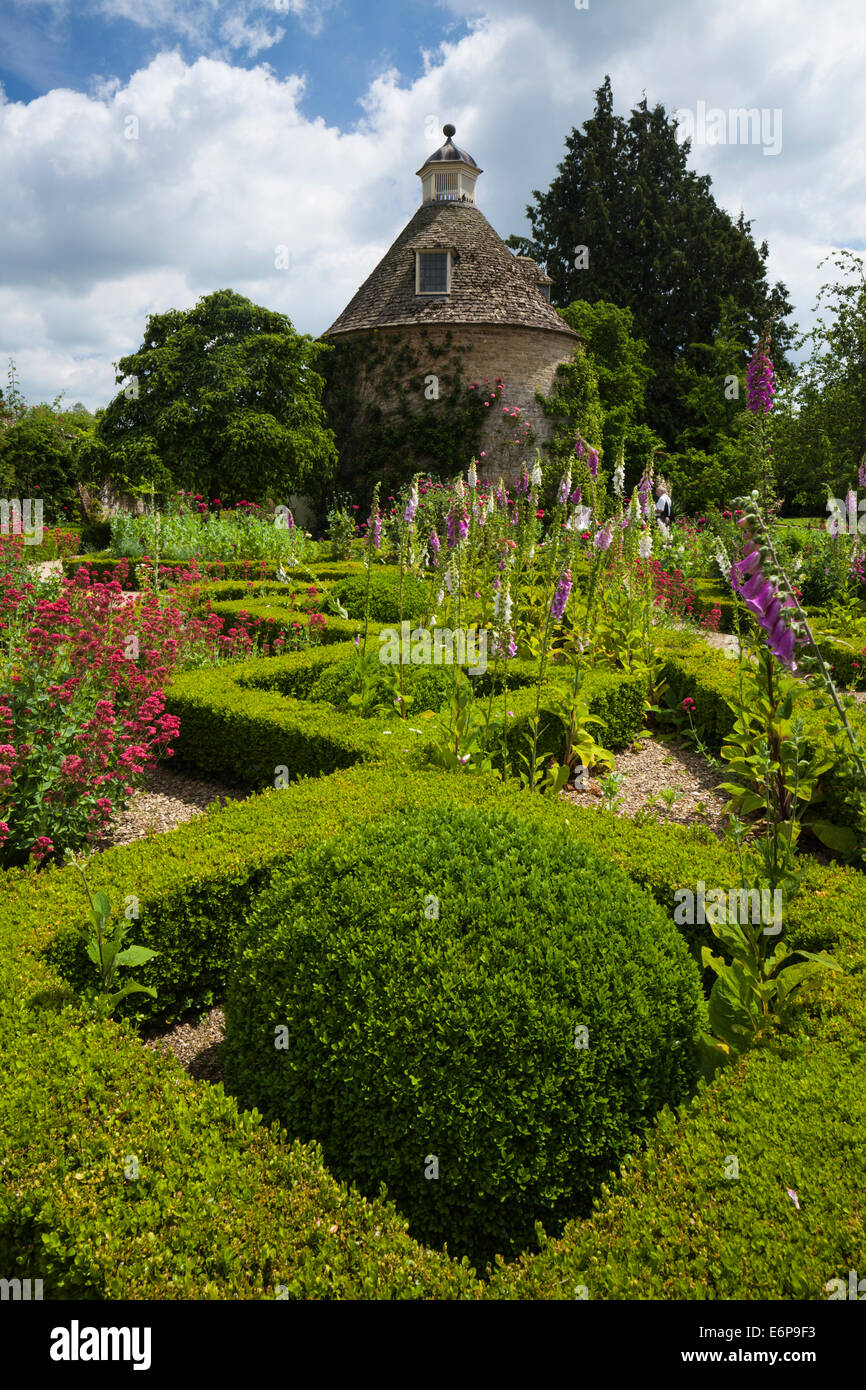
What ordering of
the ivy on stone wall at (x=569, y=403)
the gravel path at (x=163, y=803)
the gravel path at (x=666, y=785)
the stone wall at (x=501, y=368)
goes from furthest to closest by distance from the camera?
the ivy on stone wall at (x=569, y=403) → the stone wall at (x=501, y=368) → the gravel path at (x=666, y=785) → the gravel path at (x=163, y=803)

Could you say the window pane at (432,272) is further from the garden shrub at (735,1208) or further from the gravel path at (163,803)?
the garden shrub at (735,1208)

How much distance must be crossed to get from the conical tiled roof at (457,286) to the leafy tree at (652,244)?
9.71m

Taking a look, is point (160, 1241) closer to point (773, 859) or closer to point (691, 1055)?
point (691, 1055)

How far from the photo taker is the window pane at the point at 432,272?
23.2 meters

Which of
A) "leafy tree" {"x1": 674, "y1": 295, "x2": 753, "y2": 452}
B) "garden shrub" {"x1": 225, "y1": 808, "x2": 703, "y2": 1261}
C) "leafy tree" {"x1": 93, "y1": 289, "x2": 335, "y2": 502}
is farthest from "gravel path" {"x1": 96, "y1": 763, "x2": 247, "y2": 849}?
"leafy tree" {"x1": 674, "y1": 295, "x2": 753, "y2": 452}

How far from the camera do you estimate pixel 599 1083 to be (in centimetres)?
257

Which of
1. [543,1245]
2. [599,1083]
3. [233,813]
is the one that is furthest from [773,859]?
[233,813]

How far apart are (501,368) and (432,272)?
3683mm

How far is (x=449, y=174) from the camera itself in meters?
A: 25.7

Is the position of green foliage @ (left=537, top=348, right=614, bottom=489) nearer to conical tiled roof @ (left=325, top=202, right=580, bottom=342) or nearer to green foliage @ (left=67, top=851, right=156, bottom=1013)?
conical tiled roof @ (left=325, top=202, right=580, bottom=342)

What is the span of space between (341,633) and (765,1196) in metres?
7.20

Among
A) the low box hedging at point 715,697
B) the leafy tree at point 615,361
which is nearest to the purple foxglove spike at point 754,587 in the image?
the low box hedging at point 715,697

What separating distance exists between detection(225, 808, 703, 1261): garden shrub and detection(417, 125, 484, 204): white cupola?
27.5m

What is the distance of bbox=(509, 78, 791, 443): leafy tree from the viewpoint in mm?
33125
